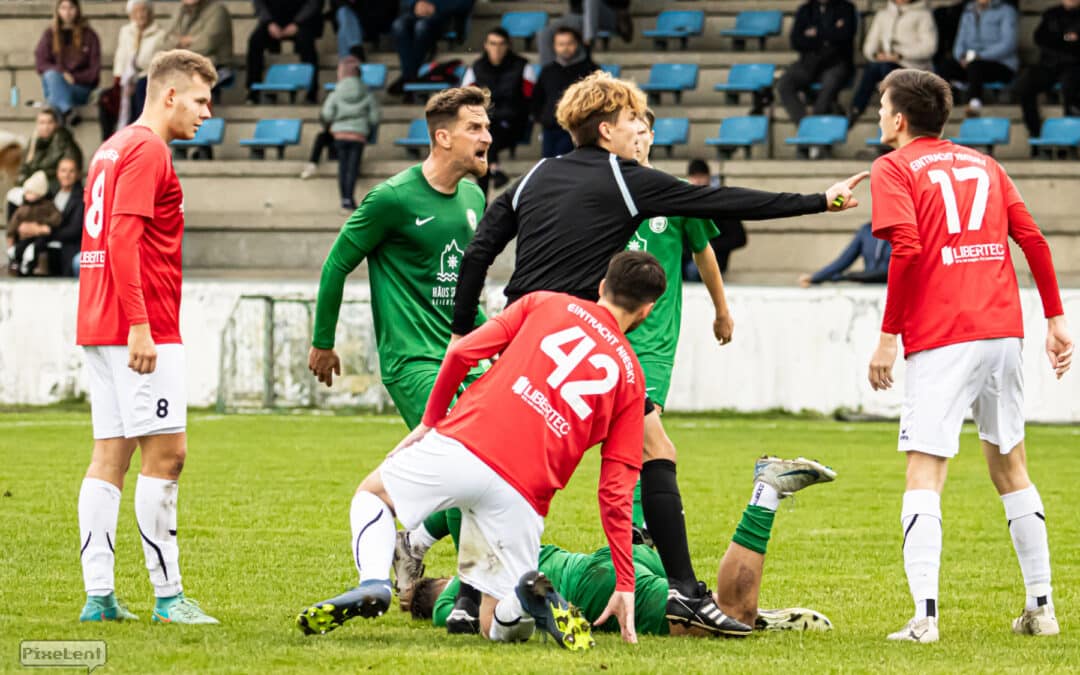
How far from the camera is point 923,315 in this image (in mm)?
6703

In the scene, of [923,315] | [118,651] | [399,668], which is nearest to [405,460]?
[399,668]

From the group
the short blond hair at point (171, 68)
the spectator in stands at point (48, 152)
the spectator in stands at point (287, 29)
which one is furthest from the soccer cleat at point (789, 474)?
the spectator in stands at point (287, 29)

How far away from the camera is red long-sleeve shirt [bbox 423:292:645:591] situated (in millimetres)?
6000

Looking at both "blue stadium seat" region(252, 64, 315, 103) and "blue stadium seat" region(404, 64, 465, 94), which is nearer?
"blue stadium seat" region(404, 64, 465, 94)

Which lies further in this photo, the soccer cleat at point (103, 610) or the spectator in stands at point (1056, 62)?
the spectator in stands at point (1056, 62)

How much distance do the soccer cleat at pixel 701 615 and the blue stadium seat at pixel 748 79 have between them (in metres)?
17.2

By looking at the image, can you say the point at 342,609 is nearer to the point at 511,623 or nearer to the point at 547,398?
the point at 511,623

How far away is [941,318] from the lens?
21.9ft

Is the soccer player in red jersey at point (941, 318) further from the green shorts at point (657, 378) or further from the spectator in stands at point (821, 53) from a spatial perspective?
the spectator in stands at point (821, 53)

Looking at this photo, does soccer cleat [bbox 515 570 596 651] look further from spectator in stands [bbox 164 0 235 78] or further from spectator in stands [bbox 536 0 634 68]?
spectator in stands [bbox 164 0 235 78]

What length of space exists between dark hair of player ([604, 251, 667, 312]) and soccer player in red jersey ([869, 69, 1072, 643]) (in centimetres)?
100

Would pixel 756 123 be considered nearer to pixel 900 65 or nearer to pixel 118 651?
pixel 900 65

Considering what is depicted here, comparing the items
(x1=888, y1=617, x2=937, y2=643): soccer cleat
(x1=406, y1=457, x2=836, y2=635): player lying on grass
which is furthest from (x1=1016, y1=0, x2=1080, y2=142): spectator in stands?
(x1=888, y1=617, x2=937, y2=643): soccer cleat

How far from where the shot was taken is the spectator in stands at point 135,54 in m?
23.2
